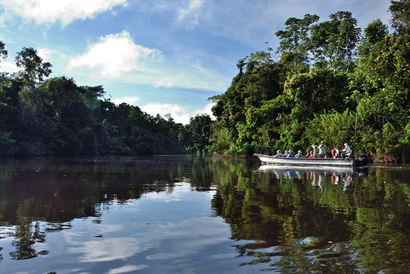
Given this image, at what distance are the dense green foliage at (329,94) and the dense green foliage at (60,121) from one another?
922 inches

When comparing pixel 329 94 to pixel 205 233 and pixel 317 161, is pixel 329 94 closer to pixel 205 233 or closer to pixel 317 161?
pixel 317 161

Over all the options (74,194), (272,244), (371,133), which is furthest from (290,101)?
(272,244)

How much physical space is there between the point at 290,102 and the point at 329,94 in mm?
4018

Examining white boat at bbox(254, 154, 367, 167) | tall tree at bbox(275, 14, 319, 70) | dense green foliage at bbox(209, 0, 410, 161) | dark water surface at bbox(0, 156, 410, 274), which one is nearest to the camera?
dark water surface at bbox(0, 156, 410, 274)

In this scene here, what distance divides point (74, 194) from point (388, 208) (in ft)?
28.5

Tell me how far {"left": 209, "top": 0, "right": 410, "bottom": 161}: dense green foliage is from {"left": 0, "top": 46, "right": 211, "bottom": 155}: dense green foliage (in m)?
23.4

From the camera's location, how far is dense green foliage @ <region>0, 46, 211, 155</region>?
2275 inches

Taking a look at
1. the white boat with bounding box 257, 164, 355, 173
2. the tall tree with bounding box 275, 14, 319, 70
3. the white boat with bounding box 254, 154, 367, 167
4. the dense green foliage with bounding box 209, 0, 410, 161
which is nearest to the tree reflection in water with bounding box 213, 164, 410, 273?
the white boat with bounding box 257, 164, 355, 173

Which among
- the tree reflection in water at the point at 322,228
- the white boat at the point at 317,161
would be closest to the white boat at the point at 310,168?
the white boat at the point at 317,161

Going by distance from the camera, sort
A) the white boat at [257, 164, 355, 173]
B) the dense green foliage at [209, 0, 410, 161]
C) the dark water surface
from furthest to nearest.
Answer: the dense green foliage at [209, 0, 410, 161] < the white boat at [257, 164, 355, 173] < the dark water surface

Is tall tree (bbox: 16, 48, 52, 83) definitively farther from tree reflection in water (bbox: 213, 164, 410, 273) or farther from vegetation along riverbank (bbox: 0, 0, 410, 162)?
tree reflection in water (bbox: 213, 164, 410, 273)

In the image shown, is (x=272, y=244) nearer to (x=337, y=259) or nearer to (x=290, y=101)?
(x=337, y=259)

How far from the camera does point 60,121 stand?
68.1m

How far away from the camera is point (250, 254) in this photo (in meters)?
5.92
